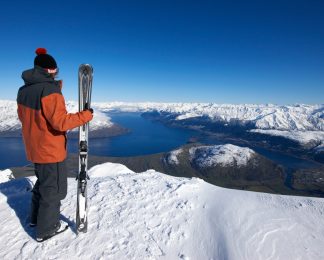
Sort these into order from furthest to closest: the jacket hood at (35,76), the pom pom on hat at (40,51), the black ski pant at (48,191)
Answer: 1. the black ski pant at (48,191)
2. the pom pom on hat at (40,51)
3. the jacket hood at (35,76)

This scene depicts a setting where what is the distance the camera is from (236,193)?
7602 mm

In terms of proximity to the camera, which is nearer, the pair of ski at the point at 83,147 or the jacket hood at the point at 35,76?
the jacket hood at the point at 35,76

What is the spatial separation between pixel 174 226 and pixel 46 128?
3.69m

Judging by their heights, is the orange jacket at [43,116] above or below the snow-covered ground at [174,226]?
above

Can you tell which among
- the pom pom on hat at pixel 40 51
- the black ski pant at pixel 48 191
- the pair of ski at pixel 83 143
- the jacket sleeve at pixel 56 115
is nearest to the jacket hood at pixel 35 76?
the pom pom on hat at pixel 40 51

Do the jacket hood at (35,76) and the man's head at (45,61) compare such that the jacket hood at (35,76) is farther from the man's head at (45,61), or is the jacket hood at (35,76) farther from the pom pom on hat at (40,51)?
the pom pom on hat at (40,51)

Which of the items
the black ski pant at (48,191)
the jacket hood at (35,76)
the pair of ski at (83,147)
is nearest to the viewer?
the jacket hood at (35,76)

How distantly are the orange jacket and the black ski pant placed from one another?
0.23m

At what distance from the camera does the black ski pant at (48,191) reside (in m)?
4.61

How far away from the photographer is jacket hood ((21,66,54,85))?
14.2 ft

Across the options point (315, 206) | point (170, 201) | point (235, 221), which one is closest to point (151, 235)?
point (170, 201)

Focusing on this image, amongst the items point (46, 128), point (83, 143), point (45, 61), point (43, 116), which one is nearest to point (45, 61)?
point (45, 61)

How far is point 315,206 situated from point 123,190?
5.66 metres

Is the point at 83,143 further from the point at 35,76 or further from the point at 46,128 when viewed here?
the point at 35,76
